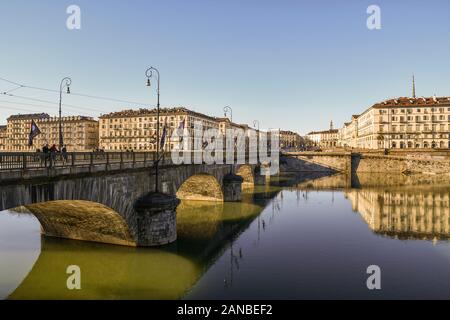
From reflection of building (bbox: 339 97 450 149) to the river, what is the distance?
256 ft

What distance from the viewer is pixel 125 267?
819 inches

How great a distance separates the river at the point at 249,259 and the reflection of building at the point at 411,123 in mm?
78155

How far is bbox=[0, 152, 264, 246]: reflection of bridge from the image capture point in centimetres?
1498

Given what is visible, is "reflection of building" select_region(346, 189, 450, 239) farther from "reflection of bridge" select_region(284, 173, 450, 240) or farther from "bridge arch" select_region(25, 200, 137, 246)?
"bridge arch" select_region(25, 200, 137, 246)

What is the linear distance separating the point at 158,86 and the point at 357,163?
81397mm

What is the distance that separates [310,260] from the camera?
22.0m

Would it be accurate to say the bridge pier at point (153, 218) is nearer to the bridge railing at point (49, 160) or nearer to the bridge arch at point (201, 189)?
the bridge railing at point (49, 160)

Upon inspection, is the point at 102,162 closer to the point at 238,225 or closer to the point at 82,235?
the point at 82,235

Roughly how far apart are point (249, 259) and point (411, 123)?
104m

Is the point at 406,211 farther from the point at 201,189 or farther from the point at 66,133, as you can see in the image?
the point at 66,133

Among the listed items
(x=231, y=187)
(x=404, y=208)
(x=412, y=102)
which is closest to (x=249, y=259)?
(x=231, y=187)

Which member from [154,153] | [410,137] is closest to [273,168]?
[410,137]

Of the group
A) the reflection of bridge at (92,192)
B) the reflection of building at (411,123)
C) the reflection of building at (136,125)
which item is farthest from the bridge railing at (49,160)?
the reflection of building at (136,125)
